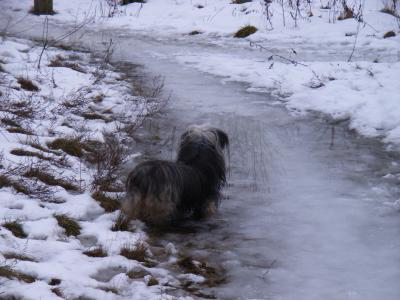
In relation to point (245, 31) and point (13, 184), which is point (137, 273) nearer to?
point (13, 184)

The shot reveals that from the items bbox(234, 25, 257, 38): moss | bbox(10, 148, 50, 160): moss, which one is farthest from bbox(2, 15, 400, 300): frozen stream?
bbox(234, 25, 257, 38): moss

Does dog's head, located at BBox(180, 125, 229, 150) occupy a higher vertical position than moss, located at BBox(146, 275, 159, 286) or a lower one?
higher

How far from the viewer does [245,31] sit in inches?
511

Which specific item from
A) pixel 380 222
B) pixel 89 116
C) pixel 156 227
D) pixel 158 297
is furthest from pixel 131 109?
pixel 158 297

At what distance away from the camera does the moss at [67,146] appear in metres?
5.86

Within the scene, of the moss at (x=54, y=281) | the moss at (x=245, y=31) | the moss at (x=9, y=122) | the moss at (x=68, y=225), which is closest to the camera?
the moss at (x=54, y=281)

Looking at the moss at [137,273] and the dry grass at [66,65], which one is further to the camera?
the dry grass at [66,65]

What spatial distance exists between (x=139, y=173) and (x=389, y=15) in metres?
10.2

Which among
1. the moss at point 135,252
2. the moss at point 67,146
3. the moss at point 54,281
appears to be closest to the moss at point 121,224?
the moss at point 135,252

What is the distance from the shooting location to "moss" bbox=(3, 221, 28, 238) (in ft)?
12.6

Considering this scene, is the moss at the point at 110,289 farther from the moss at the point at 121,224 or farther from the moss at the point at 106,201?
the moss at the point at 106,201

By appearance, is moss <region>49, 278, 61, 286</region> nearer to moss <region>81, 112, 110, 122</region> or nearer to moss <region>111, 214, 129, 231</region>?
moss <region>111, 214, 129, 231</region>

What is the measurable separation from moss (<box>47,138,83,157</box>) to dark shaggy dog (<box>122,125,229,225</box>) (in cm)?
138

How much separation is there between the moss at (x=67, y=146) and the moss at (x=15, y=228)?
2009 millimetres
